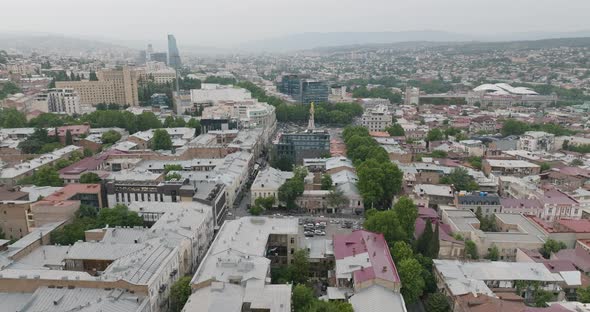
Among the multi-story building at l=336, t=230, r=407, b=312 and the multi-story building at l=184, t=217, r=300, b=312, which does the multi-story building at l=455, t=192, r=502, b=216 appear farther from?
the multi-story building at l=184, t=217, r=300, b=312

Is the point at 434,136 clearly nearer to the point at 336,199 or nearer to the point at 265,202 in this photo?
the point at 336,199

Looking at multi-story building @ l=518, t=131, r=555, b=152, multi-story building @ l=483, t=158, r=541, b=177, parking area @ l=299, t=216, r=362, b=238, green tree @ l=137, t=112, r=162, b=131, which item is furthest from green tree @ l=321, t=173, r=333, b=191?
green tree @ l=137, t=112, r=162, b=131

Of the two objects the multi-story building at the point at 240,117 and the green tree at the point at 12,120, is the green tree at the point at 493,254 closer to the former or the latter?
the multi-story building at the point at 240,117

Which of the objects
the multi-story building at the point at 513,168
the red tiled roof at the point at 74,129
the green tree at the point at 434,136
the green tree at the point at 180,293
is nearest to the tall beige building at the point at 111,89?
the red tiled roof at the point at 74,129

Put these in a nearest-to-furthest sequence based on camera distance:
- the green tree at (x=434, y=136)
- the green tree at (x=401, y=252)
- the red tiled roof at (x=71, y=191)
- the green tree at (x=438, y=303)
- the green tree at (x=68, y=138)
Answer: the green tree at (x=438, y=303), the green tree at (x=401, y=252), the red tiled roof at (x=71, y=191), the green tree at (x=68, y=138), the green tree at (x=434, y=136)

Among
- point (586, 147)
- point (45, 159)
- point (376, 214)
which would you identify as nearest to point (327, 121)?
point (586, 147)
